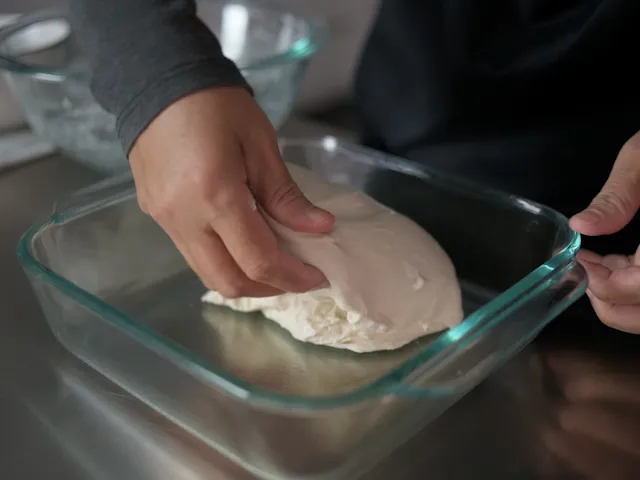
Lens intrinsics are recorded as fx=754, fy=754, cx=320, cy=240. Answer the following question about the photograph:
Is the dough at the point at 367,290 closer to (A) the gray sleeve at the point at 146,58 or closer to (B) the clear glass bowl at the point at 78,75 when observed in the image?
(A) the gray sleeve at the point at 146,58

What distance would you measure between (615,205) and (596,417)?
0.50 feet

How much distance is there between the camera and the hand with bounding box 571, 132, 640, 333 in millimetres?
528

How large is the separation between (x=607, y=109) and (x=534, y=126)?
6 centimetres

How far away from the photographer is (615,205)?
1.75 ft

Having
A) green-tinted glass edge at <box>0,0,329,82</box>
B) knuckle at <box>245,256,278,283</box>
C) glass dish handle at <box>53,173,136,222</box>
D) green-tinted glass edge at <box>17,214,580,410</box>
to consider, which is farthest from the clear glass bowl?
knuckle at <box>245,256,278,283</box>

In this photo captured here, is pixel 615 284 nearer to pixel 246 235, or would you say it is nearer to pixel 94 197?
pixel 246 235

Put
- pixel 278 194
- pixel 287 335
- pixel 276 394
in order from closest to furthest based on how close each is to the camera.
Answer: pixel 276 394
pixel 278 194
pixel 287 335

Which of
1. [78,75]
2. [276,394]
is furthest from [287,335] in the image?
[78,75]

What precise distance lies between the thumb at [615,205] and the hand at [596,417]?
0.38 ft

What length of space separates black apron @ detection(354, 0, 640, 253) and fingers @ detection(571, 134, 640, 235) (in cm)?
11

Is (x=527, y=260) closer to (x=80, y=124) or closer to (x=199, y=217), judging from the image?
(x=199, y=217)

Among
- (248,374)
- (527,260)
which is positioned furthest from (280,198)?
(527,260)

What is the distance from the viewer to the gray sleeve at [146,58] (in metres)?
0.48

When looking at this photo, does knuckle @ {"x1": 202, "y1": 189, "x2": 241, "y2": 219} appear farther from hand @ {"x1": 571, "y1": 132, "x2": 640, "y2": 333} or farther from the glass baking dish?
hand @ {"x1": 571, "y1": 132, "x2": 640, "y2": 333}
